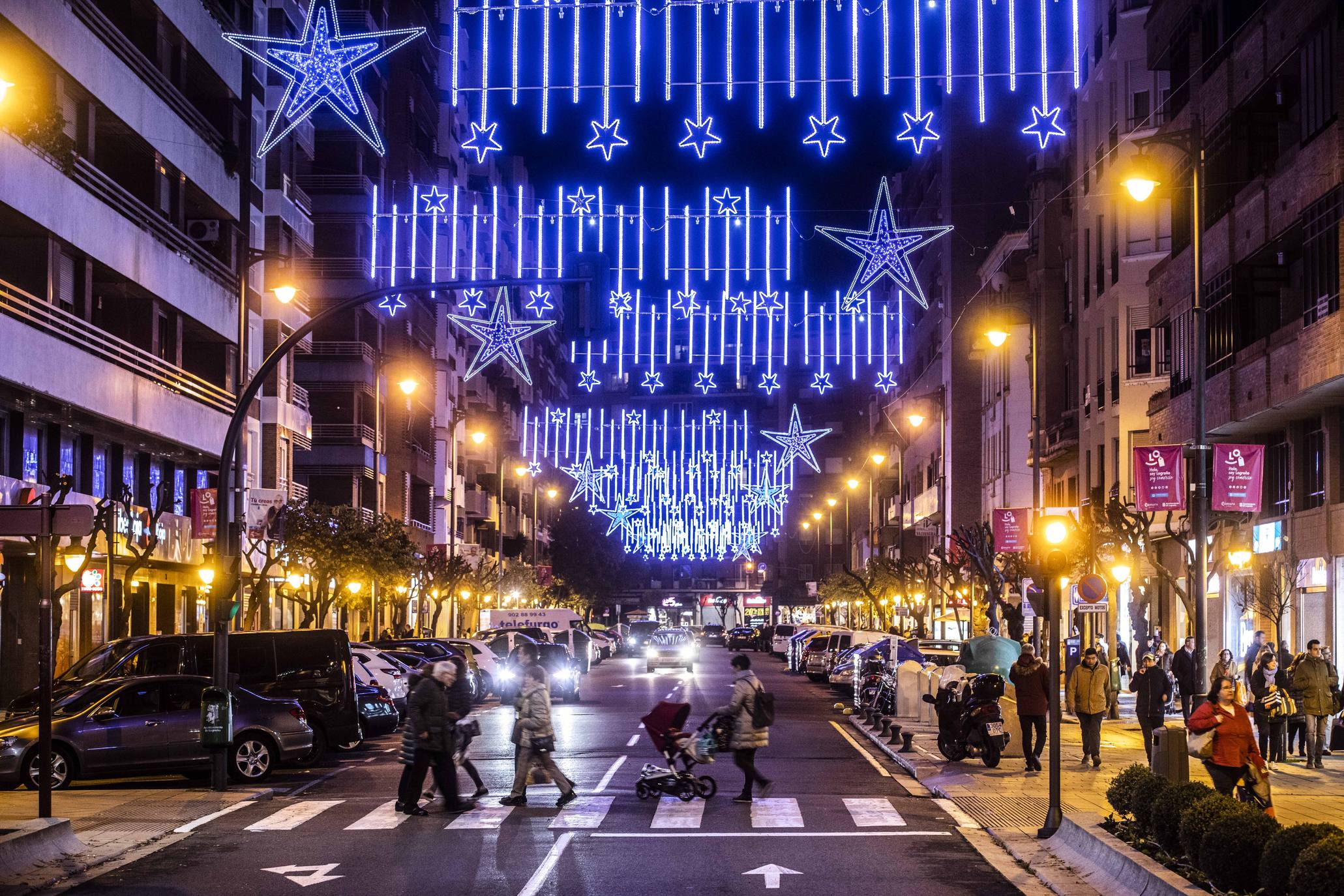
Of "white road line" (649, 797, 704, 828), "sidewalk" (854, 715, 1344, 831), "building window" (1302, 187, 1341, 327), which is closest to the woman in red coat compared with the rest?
"sidewalk" (854, 715, 1344, 831)

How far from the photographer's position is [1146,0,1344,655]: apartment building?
3198 cm

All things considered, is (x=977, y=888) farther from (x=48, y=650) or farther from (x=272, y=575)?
(x=272, y=575)

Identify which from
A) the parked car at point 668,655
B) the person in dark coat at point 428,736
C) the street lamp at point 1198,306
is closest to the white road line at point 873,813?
the person in dark coat at point 428,736

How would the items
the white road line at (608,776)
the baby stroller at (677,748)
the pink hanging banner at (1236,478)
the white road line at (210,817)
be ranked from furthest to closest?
the pink hanging banner at (1236,478) → the white road line at (608,776) → the baby stroller at (677,748) → the white road line at (210,817)

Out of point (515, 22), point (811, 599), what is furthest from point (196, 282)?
point (811, 599)

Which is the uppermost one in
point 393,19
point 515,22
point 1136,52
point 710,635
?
point 393,19

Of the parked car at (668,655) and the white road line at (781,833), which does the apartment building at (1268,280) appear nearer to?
the white road line at (781,833)

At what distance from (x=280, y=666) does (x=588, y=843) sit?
11.4m

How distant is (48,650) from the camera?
56.4 feet

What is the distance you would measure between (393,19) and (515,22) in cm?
5414

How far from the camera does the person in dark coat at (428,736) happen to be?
1922 cm

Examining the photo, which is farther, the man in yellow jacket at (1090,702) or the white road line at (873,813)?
the man in yellow jacket at (1090,702)

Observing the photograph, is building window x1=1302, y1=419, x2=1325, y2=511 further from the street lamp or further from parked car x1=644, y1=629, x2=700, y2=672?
parked car x1=644, y1=629, x2=700, y2=672

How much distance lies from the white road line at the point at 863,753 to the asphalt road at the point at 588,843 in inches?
4.2
